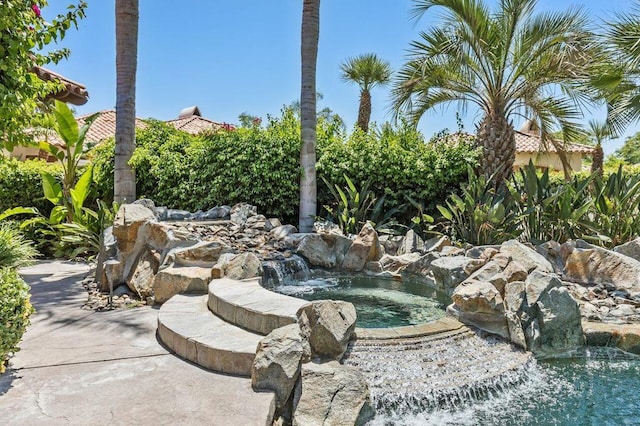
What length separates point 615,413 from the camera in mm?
3588

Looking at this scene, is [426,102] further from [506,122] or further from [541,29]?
[541,29]

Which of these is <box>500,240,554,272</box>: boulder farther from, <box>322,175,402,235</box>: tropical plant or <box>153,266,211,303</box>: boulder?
<box>153,266,211,303</box>: boulder

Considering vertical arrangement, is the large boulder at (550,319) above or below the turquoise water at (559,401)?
above

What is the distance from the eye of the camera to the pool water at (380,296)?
17.4ft

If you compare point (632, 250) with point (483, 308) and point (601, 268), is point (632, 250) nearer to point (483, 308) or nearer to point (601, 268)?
point (601, 268)

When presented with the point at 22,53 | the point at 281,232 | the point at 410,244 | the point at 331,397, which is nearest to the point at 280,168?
the point at 281,232

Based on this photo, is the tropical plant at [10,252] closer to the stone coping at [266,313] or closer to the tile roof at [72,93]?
the stone coping at [266,313]

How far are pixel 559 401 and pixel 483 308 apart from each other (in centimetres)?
112

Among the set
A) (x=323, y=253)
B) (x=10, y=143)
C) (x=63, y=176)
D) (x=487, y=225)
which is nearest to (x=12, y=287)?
(x=10, y=143)

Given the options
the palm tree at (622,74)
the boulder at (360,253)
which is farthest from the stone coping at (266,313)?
the palm tree at (622,74)

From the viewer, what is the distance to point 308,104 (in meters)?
8.77

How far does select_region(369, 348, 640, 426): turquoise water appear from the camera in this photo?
11.2 ft

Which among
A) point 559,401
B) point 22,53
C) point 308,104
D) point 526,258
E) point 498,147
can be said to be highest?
point 308,104

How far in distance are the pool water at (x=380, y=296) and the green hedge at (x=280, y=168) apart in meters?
2.71
